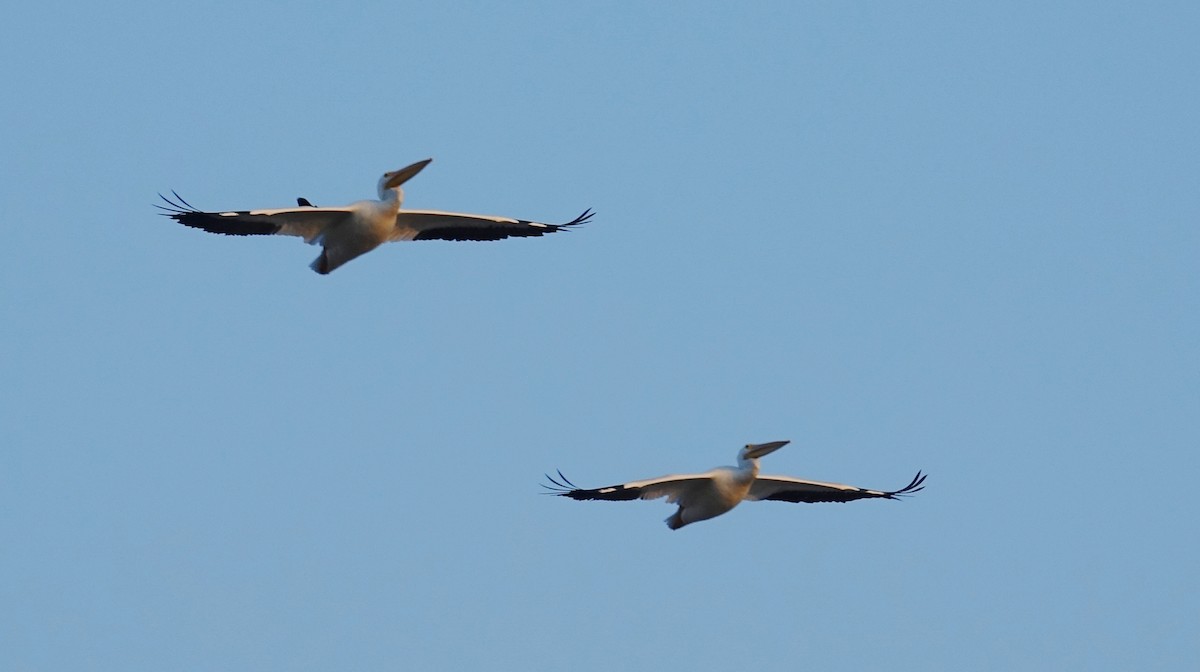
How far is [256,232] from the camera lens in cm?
2261

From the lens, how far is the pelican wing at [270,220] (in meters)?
22.2

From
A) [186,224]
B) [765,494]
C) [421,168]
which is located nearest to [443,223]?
[421,168]

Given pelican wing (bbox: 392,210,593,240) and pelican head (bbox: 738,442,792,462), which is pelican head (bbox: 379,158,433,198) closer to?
pelican wing (bbox: 392,210,593,240)

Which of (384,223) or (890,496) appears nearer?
(384,223)

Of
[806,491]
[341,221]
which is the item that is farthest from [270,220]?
[806,491]

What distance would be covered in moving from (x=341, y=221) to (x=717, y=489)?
4720 mm

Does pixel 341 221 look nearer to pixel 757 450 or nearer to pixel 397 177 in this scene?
pixel 397 177

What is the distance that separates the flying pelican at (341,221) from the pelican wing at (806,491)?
4.14 m

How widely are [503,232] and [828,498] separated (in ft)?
15.1

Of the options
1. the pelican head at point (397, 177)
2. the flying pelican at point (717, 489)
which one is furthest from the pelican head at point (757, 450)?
the pelican head at point (397, 177)

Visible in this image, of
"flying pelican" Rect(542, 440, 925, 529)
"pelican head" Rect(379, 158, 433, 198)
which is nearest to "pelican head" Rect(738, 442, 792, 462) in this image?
"flying pelican" Rect(542, 440, 925, 529)

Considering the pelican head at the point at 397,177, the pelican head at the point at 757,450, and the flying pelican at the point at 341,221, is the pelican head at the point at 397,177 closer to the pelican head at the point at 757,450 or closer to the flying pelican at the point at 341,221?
the flying pelican at the point at 341,221

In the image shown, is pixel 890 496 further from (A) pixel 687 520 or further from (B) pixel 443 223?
(B) pixel 443 223

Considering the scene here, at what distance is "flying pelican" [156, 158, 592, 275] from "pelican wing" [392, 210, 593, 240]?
1cm
